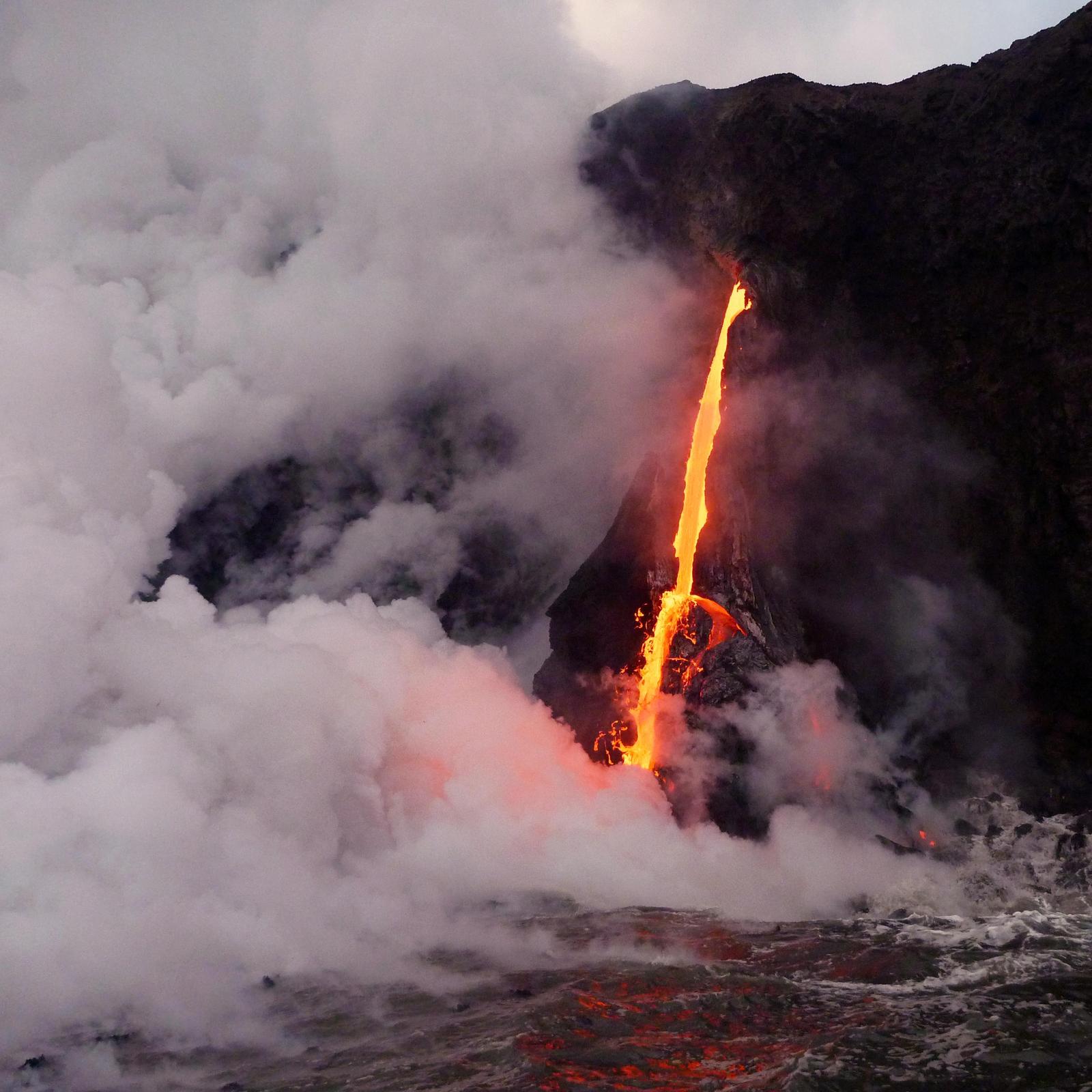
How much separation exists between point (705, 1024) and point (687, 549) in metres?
13.5

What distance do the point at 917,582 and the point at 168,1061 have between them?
52.7ft

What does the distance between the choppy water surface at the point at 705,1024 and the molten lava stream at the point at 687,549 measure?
896 centimetres

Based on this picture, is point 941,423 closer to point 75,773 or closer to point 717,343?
point 717,343

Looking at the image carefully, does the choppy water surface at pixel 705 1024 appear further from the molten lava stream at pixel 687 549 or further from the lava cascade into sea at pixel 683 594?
the molten lava stream at pixel 687 549

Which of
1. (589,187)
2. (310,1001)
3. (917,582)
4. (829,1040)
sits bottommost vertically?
(829,1040)

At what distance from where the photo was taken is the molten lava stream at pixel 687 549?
72.6 feet

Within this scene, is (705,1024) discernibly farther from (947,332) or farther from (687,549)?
(947,332)

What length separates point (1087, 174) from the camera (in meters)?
18.3

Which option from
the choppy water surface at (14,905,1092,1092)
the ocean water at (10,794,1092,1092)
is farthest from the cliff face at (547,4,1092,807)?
the choppy water surface at (14,905,1092,1092)

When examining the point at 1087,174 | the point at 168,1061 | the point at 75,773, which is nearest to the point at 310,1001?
the point at 168,1061

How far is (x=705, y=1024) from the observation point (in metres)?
10.0

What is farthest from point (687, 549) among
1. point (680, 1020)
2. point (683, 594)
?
point (680, 1020)

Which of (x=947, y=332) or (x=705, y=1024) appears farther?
(x=947, y=332)

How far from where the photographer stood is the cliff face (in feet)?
61.1
